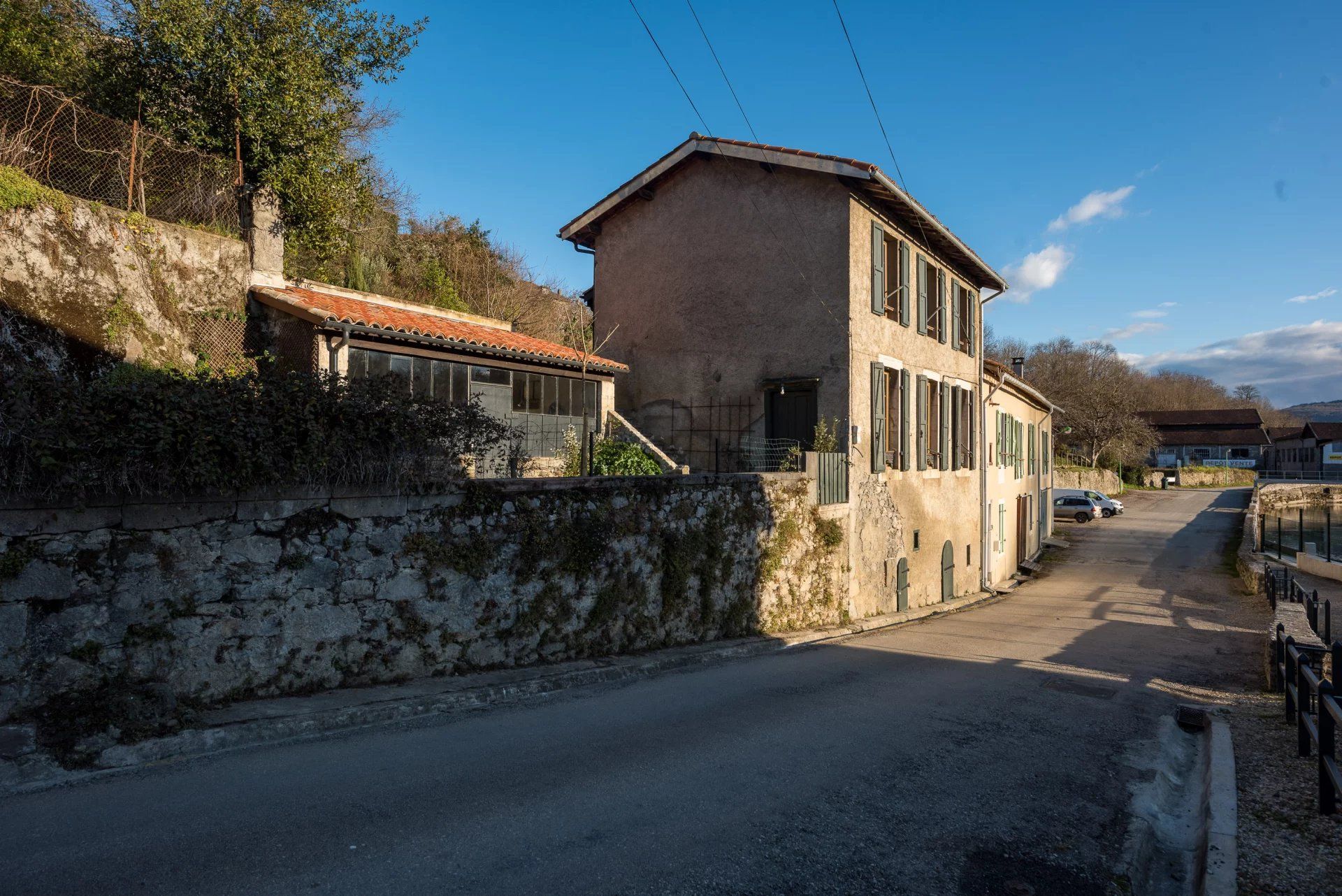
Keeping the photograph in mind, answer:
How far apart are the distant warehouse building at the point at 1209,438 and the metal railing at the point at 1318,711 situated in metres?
93.7

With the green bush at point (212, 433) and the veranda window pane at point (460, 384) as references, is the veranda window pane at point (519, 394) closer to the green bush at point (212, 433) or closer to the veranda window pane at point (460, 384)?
the veranda window pane at point (460, 384)

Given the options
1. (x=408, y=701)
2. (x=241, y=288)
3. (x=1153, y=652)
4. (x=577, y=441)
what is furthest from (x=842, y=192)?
(x=408, y=701)

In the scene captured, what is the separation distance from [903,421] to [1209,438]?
93.6m

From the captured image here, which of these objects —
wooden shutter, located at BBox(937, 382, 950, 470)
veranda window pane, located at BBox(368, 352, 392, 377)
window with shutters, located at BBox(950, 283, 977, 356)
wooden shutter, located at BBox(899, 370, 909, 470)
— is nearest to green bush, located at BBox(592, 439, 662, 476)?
veranda window pane, located at BBox(368, 352, 392, 377)

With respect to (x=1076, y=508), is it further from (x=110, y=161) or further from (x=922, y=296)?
(x=110, y=161)

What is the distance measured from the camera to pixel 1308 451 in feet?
275

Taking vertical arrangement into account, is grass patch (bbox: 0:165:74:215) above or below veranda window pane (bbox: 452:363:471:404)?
above

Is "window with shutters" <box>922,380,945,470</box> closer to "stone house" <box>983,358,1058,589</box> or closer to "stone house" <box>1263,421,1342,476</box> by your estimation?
"stone house" <box>983,358,1058,589</box>

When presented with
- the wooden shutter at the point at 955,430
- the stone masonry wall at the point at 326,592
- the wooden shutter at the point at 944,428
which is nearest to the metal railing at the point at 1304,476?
the wooden shutter at the point at 955,430

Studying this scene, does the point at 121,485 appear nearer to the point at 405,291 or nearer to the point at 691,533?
the point at 691,533

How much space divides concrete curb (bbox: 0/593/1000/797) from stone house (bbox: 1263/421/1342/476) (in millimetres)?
88695

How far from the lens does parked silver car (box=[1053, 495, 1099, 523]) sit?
4103cm

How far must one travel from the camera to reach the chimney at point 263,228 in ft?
40.4

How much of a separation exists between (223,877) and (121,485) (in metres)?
2.97
